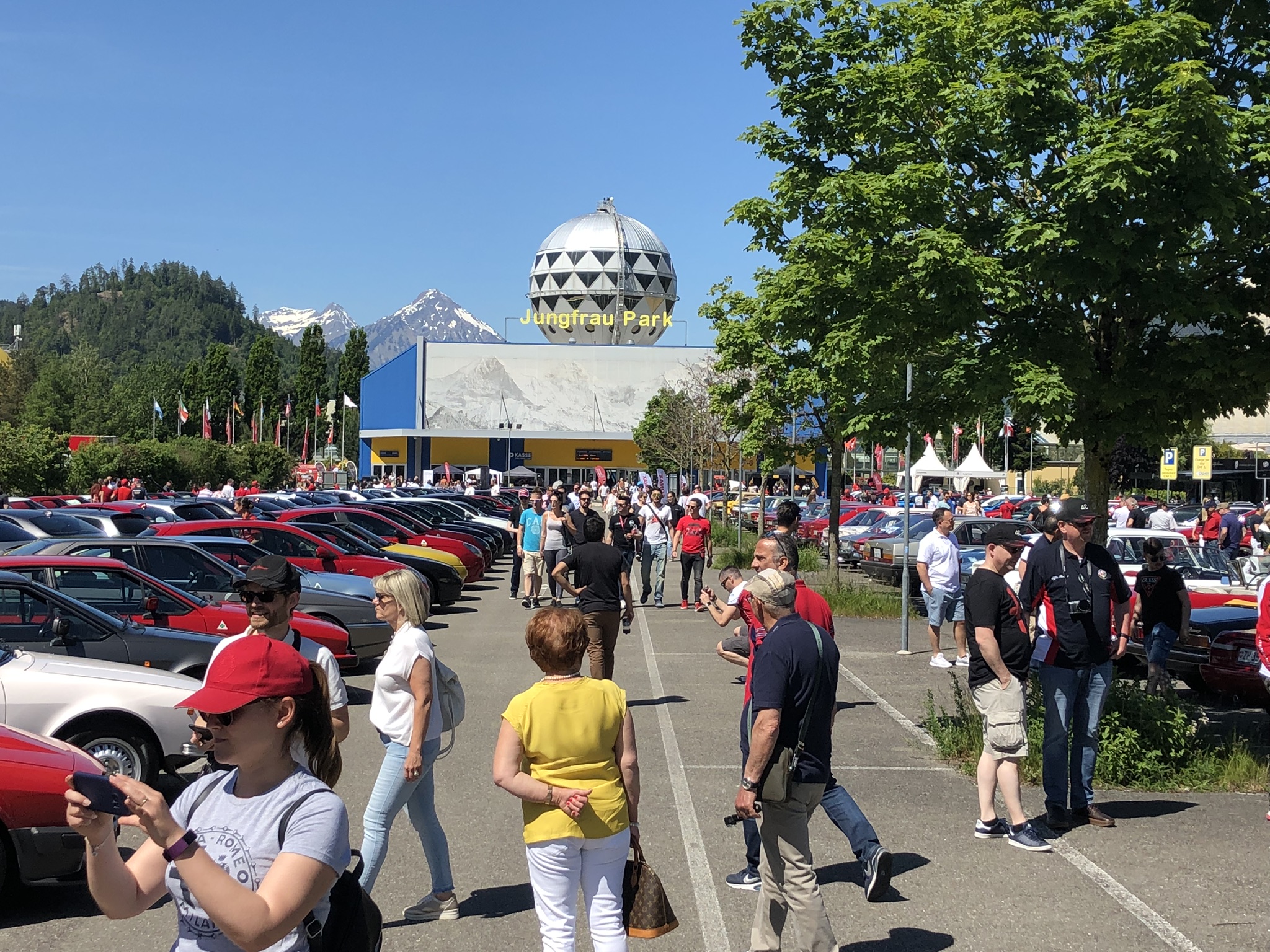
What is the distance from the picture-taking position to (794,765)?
212 inches

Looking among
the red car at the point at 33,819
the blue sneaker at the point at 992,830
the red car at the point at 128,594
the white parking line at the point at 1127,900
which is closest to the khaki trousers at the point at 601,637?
the red car at the point at 128,594

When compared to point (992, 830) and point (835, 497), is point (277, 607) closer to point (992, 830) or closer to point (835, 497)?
point (992, 830)

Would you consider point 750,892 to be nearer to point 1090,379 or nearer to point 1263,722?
point 1090,379

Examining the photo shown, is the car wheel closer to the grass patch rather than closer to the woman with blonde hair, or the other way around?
the woman with blonde hair

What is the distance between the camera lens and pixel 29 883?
6.05 metres

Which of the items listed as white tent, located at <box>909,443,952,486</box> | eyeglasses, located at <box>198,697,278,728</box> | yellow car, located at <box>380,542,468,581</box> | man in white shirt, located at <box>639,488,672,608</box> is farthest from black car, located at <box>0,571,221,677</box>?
white tent, located at <box>909,443,952,486</box>

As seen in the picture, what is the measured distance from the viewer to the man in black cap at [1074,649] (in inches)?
301

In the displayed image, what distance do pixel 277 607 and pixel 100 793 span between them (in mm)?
3127

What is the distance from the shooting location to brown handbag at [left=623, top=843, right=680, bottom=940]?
459 cm

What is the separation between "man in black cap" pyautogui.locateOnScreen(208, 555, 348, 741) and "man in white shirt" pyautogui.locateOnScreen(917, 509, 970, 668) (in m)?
10.6

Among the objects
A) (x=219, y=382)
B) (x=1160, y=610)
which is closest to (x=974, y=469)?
(x=1160, y=610)

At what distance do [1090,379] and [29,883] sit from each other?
7924 mm

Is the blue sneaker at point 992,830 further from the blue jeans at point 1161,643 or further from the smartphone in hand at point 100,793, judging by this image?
the smartphone in hand at point 100,793

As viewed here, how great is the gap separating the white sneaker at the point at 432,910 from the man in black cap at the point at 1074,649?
3.74 metres
